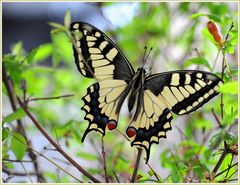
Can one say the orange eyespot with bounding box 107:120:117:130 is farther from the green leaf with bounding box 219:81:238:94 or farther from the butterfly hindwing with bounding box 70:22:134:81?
the green leaf with bounding box 219:81:238:94

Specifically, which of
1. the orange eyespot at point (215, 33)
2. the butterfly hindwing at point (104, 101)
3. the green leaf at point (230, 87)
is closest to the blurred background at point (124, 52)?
the butterfly hindwing at point (104, 101)

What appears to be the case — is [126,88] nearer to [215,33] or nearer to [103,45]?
[103,45]

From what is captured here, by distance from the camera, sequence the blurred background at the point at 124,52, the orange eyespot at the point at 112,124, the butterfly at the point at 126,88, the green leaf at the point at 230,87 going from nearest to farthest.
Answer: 1. the green leaf at the point at 230,87
2. the orange eyespot at the point at 112,124
3. the butterfly at the point at 126,88
4. the blurred background at the point at 124,52

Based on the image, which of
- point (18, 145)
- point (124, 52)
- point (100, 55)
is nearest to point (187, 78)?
point (100, 55)

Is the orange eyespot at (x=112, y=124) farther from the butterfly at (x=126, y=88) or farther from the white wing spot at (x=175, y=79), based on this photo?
the white wing spot at (x=175, y=79)

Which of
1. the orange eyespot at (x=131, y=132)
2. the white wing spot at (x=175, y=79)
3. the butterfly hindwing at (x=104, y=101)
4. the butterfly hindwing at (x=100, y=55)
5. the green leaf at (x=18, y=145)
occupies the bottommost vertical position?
the green leaf at (x=18, y=145)

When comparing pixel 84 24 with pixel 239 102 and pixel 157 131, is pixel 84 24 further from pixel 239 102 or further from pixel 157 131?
pixel 239 102
